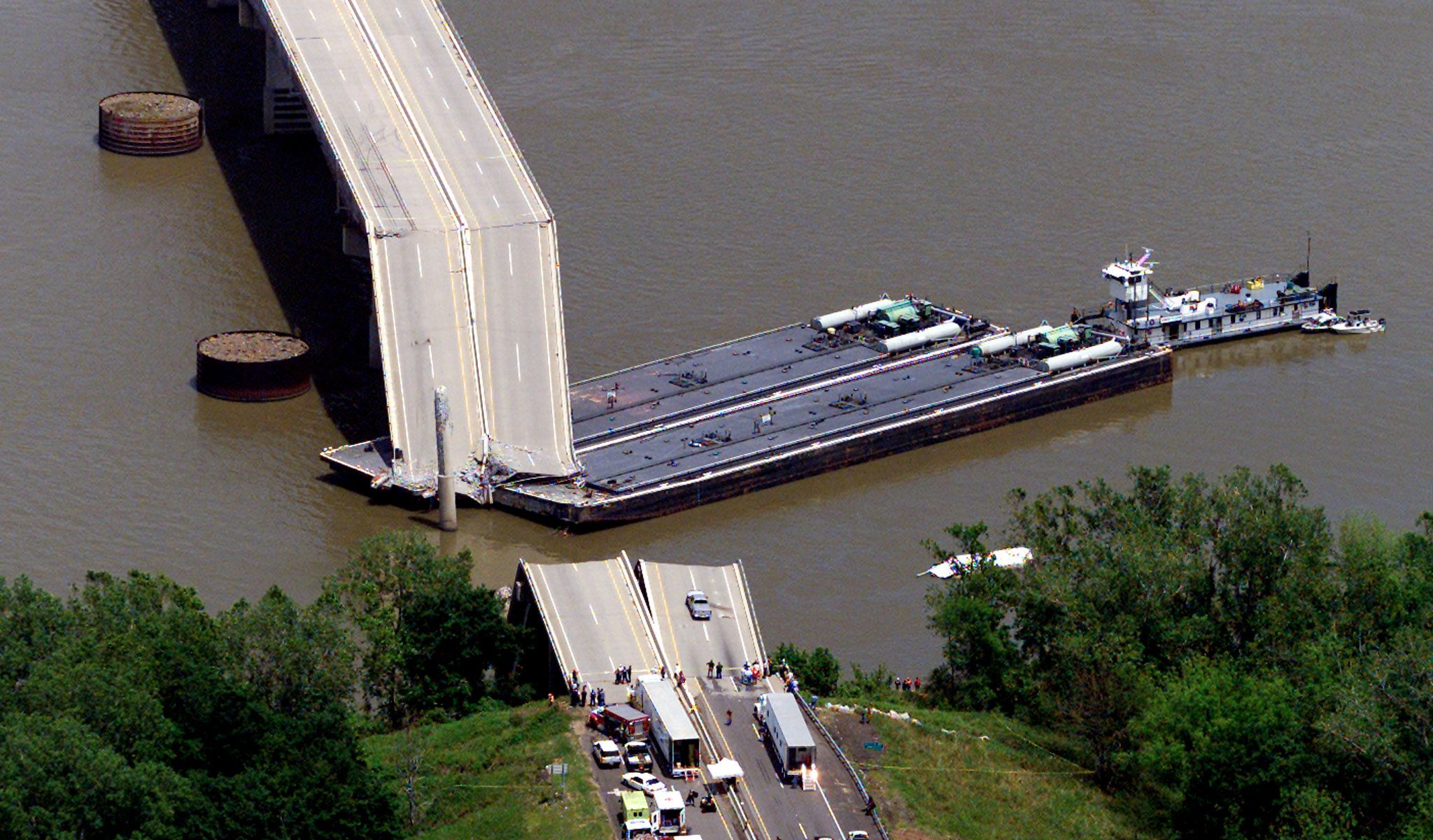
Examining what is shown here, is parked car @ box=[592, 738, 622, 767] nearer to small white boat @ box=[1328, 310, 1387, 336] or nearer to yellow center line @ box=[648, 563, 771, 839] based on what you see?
yellow center line @ box=[648, 563, 771, 839]

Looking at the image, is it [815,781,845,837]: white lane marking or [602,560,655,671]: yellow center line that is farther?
[602,560,655,671]: yellow center line

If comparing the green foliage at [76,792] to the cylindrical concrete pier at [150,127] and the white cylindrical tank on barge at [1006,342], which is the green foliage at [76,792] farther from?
the cylindrical concrete pier at [150,127]

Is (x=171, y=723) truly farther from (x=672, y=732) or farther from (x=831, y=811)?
(x=831, y=811)

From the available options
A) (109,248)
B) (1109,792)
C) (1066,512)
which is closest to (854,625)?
(1066,512)

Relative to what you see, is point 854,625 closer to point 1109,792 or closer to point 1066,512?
point 1066,512

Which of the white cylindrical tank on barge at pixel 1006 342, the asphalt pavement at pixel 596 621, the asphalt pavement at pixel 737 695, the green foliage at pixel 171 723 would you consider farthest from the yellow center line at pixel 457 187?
the green foliage at pixel 171 723

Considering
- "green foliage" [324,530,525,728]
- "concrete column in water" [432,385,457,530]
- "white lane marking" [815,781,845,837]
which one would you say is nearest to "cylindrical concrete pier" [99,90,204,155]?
"concrete column in water" [432,385,457,530]

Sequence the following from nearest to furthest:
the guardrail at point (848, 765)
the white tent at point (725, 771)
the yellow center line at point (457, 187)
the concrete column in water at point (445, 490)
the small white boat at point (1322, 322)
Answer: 1. the guardrail at point (848, 765)
2. the white tent at point (725, 771)
3. the concrete column in water at point (445, 490)
4. the yellow center line at point (457, 187)
5. the small white boat at point (1322, 322)
